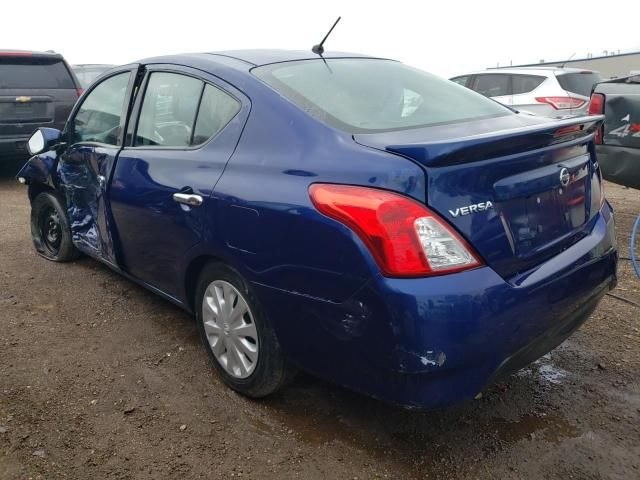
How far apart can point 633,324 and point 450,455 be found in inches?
69.2

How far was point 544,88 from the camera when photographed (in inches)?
339

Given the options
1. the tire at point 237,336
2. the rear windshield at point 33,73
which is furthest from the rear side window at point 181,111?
the rear windshield at point 33,73

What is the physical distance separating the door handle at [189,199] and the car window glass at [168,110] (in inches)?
11.3

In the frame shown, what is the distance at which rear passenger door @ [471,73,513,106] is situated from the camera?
30.0ft

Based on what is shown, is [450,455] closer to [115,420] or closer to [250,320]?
[250,320]

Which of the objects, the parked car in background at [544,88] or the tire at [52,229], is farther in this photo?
the parked car in background at [544,88]

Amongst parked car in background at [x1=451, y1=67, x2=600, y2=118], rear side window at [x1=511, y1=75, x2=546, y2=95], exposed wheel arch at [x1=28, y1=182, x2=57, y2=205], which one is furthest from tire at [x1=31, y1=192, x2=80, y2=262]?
rear side window at [x1=511, y1=75, x2=546, y2=95]

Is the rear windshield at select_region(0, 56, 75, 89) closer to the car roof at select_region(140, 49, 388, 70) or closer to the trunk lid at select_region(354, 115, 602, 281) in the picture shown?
the car roof at select_region(140, 49, 388, 70)

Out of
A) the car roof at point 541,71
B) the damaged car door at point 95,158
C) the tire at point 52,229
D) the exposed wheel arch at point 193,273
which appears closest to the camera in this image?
the exposed wheel arch at point 193,273

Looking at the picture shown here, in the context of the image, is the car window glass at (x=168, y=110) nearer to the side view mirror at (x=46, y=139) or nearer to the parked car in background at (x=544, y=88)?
the side view mirror at (x=46, y=139)

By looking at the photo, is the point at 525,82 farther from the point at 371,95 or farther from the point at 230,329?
the point at 230,329

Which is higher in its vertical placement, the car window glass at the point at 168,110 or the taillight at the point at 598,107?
the car window glass at the point at 168,110

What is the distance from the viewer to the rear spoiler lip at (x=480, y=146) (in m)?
1.89

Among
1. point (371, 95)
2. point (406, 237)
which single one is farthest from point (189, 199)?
point (406, 237)
